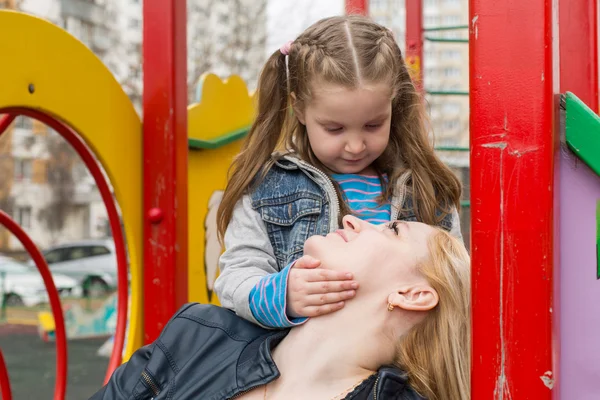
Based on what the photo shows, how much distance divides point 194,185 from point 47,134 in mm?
16779

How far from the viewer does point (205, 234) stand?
2814mm

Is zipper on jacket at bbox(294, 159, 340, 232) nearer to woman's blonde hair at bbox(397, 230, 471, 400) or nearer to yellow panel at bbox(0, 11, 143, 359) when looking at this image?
woman's blonde hair at bbox(397, 230, 471, 400)

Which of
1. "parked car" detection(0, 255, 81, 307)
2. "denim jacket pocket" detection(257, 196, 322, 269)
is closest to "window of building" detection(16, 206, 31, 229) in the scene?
"parked car" detection(0, 255, 81, 307)

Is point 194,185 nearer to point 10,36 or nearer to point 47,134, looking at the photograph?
point 10,36

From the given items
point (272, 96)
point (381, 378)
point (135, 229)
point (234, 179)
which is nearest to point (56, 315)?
point (135, 229)

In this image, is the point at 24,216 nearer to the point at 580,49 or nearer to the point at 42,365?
the point at 42,365

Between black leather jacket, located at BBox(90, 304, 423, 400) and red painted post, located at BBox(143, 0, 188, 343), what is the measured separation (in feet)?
1.71

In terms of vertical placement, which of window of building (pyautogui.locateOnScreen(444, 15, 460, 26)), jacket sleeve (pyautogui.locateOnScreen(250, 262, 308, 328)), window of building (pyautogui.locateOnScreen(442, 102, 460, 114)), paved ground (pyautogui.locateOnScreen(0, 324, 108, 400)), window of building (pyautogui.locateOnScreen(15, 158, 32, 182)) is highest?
window of building (pyautogui.locateOnScreen(444, 15, 460, 26))

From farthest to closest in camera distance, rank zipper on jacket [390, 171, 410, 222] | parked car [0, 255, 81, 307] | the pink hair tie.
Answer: parked car [0, 255, 81, 307] < the pink hair tie < zipper on jacket [390, 171, 410, 222]

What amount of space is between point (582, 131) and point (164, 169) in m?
1.22

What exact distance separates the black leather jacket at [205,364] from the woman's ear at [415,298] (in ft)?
0.35

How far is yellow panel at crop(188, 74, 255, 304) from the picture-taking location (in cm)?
278

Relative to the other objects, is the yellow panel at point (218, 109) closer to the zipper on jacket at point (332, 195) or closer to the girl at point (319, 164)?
the girl at point (319, 164)

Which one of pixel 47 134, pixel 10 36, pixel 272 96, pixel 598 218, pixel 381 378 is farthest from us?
pixel 47 134
